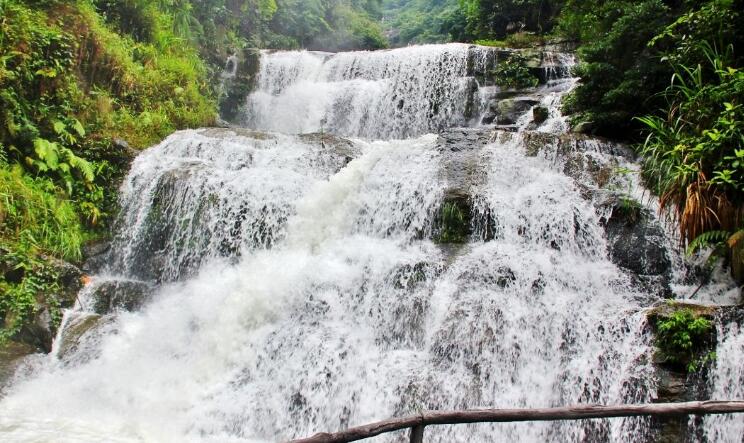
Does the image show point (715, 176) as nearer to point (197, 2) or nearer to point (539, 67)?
point (539, 67)

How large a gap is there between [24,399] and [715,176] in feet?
26.3

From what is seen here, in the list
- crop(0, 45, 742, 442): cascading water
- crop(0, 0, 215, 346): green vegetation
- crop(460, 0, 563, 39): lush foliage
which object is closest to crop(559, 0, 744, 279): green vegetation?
crop(0, 45, 742, 442): cascading water

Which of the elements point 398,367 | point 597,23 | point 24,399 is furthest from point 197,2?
point 398,367

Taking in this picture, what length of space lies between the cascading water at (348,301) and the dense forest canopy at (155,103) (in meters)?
0.68

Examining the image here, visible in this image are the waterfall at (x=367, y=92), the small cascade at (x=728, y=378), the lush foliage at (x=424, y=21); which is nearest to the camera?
the small cascade at (x=728, y=378)

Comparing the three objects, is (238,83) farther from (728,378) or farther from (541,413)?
(541,413)

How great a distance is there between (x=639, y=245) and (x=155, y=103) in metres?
9.57

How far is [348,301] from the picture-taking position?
21.0ft

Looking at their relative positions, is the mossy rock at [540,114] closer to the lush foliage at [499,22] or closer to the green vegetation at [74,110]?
the lush foliage at [499,22]

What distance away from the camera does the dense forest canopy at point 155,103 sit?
234 inches

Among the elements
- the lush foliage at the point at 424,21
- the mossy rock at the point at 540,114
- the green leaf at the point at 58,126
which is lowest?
the green leaf at the point at 58,126

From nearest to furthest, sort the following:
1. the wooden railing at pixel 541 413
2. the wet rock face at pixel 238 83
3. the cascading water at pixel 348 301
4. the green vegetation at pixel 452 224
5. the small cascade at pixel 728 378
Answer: the wooden railing at pixel 541 413 → the small cascade at pixel 728 378 → the cascading water at pixel 348 301 → the green vegetation at pixel 452 224 → the wet rock face at pixel 238 83

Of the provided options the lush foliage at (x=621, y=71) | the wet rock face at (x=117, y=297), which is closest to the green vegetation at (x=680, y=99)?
the lush foliage at (x=621, y=71)

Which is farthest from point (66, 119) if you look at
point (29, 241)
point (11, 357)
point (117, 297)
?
point (11, 357)
